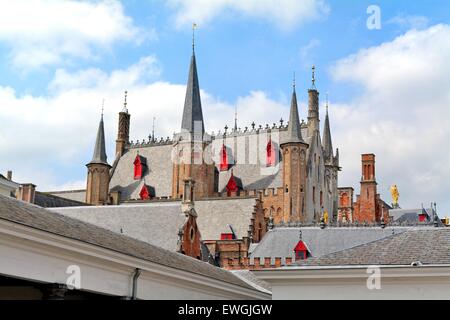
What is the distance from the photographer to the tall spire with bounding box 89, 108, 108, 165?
3228 inches

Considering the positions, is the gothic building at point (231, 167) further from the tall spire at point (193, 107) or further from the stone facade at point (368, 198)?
the stone facade at point (368, 198)

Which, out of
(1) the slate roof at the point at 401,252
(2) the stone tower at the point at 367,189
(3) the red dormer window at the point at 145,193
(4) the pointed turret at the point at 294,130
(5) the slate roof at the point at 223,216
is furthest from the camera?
→ (2) the stone tower at the point at 367,189

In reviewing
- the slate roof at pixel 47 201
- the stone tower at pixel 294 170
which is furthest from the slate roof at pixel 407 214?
→ the slate roof at pixel 47 201

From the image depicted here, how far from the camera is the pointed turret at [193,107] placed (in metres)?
74.5

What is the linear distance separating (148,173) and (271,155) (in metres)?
14.5

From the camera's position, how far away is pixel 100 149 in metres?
82.5

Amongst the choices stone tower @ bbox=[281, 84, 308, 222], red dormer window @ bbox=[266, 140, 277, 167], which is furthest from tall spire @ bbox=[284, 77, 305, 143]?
red dormer window @ bbox=[266, 140, 277, 167]

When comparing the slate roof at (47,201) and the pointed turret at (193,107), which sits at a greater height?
the pointed turret at (193,107)

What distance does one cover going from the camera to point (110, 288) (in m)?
20.7

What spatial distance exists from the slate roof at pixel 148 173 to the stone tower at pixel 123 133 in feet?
7.50

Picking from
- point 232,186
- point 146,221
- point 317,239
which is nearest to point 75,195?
point 232,186

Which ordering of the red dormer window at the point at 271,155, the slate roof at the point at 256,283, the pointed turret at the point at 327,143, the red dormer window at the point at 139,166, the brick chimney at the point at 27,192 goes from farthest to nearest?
the pointed turret at the point at 327,143
the red dormer window at the point at 139,166
the red dormer window at the point at 271,155
the brick chimney at the point at 27,192
the slate roof at the point at 256,283
